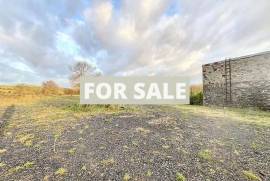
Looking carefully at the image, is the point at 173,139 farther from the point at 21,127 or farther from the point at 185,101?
the point at 185,101

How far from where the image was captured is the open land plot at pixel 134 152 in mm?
3525

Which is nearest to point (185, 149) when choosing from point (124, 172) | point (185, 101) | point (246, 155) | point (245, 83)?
point (246, 155)

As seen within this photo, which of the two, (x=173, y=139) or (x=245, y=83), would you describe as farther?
(x=245, y=83)

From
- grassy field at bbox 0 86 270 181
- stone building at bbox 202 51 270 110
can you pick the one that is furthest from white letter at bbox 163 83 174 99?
grassy field at bbox 0 86 270 181

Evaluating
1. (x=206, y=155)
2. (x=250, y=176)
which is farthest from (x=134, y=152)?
(x=250, y=176)

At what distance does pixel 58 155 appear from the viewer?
4.35 metres

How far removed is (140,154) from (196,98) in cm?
1484

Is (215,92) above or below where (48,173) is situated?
above

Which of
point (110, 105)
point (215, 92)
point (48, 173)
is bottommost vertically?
point (48, 173)

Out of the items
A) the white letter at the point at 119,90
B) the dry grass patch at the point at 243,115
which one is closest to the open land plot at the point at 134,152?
the dry grass patch at the point at 243,115

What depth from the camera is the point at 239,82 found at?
13.6 meters

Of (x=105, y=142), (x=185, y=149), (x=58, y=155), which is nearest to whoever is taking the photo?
(x=58, y=155)

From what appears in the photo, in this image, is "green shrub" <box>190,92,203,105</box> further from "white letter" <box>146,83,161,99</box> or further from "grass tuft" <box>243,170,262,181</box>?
"grass tuft" <box>243,170,262,181</box>

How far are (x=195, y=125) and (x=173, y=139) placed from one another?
6.98 ft
